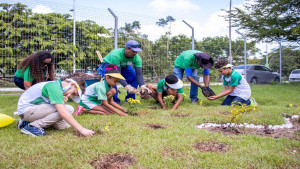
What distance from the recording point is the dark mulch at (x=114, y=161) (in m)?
1.94

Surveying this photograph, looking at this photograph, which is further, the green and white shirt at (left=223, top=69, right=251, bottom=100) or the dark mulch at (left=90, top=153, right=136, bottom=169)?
the green and white shirt at (left=223, top=69, right=251, bottom=100)

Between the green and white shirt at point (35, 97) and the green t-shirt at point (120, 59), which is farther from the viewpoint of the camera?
the green t-shirt at point (120, 59)

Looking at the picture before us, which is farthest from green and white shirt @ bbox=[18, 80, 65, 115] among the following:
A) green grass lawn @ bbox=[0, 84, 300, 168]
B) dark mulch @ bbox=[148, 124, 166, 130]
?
dark mulch @ bbox=[148, 124, 166, 130]

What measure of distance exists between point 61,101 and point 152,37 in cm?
594

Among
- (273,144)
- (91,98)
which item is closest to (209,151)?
(273,144)

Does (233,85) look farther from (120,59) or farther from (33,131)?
(33,131)

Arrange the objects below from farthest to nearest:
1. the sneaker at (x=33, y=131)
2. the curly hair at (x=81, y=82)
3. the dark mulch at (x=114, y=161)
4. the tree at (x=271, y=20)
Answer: the tree at (x=271, y=20)
the curly hair at (x=81, y=82)
the sneaker at (x=33, y=131)
the dark mulch at (x=114, y=161)

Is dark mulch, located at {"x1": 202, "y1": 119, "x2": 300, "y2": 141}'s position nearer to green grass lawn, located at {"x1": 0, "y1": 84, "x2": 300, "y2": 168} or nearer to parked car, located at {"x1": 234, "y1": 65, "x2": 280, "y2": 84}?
green grass lawn, located at {"x1": 0, "y1": 84, "x2": 300, "y2": 168}

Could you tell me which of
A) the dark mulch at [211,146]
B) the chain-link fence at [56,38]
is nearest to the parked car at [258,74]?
the chain-link fence at [56,38]

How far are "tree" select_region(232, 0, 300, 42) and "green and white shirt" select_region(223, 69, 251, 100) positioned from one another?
26.5 ft

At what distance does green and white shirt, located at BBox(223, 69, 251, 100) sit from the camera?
16.1ft

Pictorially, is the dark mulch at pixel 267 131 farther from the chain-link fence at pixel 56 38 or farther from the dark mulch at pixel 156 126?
the chain-link fence at pixel 56 38

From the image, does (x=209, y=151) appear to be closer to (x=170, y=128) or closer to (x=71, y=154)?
(x=170, y=128)

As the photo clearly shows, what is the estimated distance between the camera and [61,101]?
2.62 meters
